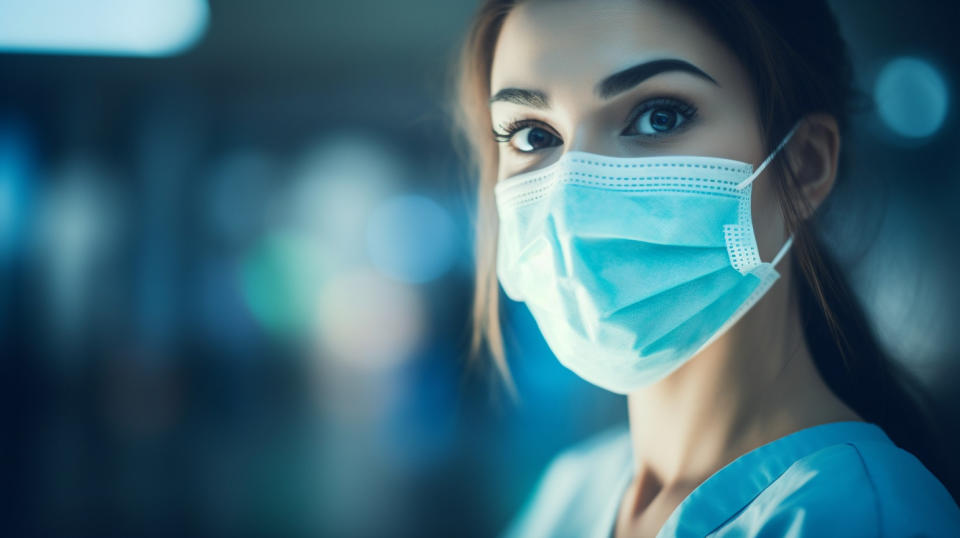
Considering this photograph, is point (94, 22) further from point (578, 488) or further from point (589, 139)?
point (578, 488)

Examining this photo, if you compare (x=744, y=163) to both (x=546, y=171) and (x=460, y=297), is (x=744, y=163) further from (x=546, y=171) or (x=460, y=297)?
(x=460, y=297)

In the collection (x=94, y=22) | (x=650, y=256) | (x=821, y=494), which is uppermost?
(x=94, y=22)

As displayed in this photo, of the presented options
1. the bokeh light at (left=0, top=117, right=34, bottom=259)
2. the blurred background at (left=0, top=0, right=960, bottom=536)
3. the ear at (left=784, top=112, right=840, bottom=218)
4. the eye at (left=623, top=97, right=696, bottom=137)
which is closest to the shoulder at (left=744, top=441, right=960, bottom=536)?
the ear at (left=784, top=112, right=840, bottom=218)

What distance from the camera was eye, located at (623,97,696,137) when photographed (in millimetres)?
603

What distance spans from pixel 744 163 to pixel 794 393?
27 cm

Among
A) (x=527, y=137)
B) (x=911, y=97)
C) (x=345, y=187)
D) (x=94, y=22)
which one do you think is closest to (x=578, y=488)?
(x=527, y=137)

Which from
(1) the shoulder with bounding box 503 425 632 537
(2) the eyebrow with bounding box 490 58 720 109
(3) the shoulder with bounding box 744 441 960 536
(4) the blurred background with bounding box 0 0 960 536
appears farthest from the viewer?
(4) the blurred background with bounding box 0 0 960 536

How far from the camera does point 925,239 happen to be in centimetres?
88

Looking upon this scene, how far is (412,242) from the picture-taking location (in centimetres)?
223

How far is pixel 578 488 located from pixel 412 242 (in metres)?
1.48

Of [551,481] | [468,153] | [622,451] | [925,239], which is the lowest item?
[551,481]

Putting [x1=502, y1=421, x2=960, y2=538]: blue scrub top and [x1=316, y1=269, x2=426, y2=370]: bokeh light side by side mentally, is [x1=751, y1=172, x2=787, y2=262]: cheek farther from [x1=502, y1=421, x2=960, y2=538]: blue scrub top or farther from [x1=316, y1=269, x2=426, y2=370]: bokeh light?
[x1=316, y1=269, x2=426, y2=370]: bokeh light

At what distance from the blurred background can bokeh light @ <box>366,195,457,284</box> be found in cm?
1

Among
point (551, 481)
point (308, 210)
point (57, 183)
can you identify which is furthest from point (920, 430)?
point (57, 183)
